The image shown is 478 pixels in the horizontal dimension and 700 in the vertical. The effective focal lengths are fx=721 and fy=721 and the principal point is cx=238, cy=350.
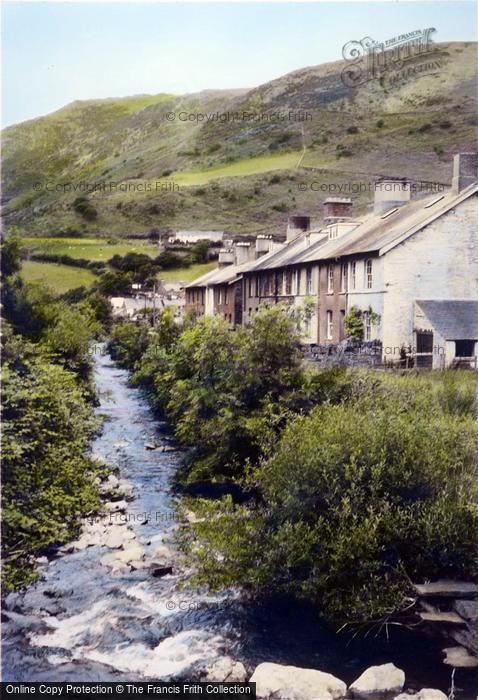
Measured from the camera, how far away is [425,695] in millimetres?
11055

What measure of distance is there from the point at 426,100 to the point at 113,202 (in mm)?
9964

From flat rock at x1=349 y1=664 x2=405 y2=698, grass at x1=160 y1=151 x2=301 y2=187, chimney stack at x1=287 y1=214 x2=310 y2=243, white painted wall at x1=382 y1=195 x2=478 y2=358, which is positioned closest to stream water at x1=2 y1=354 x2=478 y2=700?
flat rock at x1=349 y1=664 x2=405 y2=698

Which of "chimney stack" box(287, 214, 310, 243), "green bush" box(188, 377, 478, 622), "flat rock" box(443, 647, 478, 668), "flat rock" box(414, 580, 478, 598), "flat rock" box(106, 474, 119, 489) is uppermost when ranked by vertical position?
"chimney stack" box(287, 214, 310, 243)

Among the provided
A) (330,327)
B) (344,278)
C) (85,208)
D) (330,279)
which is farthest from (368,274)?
(85,208)

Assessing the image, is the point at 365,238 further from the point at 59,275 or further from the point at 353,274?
the point at 59,275

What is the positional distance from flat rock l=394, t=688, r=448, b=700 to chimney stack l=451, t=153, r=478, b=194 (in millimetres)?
14462

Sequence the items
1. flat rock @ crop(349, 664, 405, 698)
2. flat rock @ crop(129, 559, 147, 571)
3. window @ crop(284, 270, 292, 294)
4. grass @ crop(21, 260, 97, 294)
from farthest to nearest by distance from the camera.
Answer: window @ crop(284, 270, 292, 294), grass @ crop(21, 260, 97, 294), flat rock @ crop(129, 559, 147, 571), flat rock @ crop(349, 664, 405, 698)

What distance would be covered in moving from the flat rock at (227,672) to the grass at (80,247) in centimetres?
1528

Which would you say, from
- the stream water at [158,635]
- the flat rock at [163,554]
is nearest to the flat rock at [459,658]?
the stream water at [158,635]

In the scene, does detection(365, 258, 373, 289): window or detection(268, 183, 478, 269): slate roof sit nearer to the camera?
detection(268, 183, 478, 269): slate roof

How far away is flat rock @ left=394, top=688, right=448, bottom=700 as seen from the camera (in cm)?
1098

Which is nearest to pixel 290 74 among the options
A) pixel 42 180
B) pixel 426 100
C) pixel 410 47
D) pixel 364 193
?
pixel 410 47

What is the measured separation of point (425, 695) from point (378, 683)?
72 centimetres

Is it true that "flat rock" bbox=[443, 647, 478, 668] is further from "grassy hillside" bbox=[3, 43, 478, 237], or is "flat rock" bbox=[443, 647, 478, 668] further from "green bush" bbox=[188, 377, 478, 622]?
"grassy hillside" bbox=[3, 43, 478, 237]
